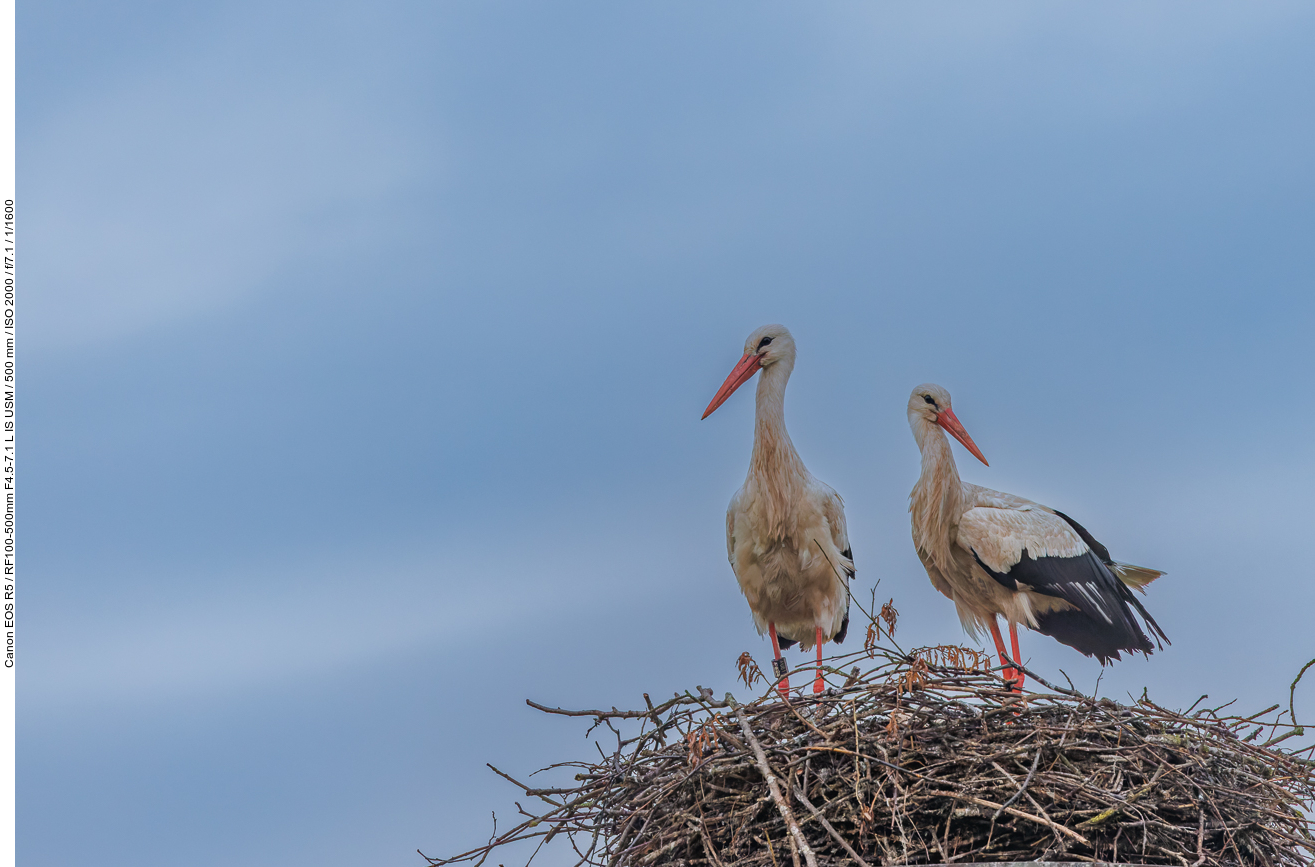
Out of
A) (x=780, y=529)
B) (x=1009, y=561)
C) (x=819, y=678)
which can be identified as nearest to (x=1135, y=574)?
(x=1009, y=561)

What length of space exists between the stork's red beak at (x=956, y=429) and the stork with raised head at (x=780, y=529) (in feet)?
2.32

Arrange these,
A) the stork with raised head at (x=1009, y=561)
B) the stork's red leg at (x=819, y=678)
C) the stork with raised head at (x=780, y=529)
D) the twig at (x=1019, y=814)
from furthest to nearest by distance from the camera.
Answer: the stork with raised head at (x=780, y=529)
the stork with raised head at (x=1009, y=561)
the stork's red leg at (x=819, y=678)
the twig at (x=1019, y=814)

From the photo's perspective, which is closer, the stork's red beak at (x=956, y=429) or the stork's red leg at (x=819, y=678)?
the stork's red leg at (x=819, y=678)

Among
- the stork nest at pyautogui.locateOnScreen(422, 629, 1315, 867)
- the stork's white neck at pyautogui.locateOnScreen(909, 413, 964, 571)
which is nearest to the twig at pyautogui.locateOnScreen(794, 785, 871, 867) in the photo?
the stork nest at pyautogui.locateOnScreen(422, 629, 1315, 867)

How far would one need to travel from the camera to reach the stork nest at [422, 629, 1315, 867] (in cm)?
311

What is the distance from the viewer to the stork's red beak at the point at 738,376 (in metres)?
5.87

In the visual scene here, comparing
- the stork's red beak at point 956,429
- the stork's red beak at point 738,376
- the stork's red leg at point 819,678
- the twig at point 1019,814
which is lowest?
the twig at point 1019,814

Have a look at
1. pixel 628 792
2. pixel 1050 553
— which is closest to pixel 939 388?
pixel 1050 553

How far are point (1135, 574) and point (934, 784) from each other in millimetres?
3354

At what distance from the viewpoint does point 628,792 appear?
3.56 m

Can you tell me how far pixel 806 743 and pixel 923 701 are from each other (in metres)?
0.37

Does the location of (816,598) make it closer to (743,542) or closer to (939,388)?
(743,542)

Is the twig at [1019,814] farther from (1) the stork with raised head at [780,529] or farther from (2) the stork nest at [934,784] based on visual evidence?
(1) the stork with raised head at [780,529]

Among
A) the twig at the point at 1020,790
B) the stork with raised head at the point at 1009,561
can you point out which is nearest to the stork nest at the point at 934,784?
the twig at the point at 1020,790
